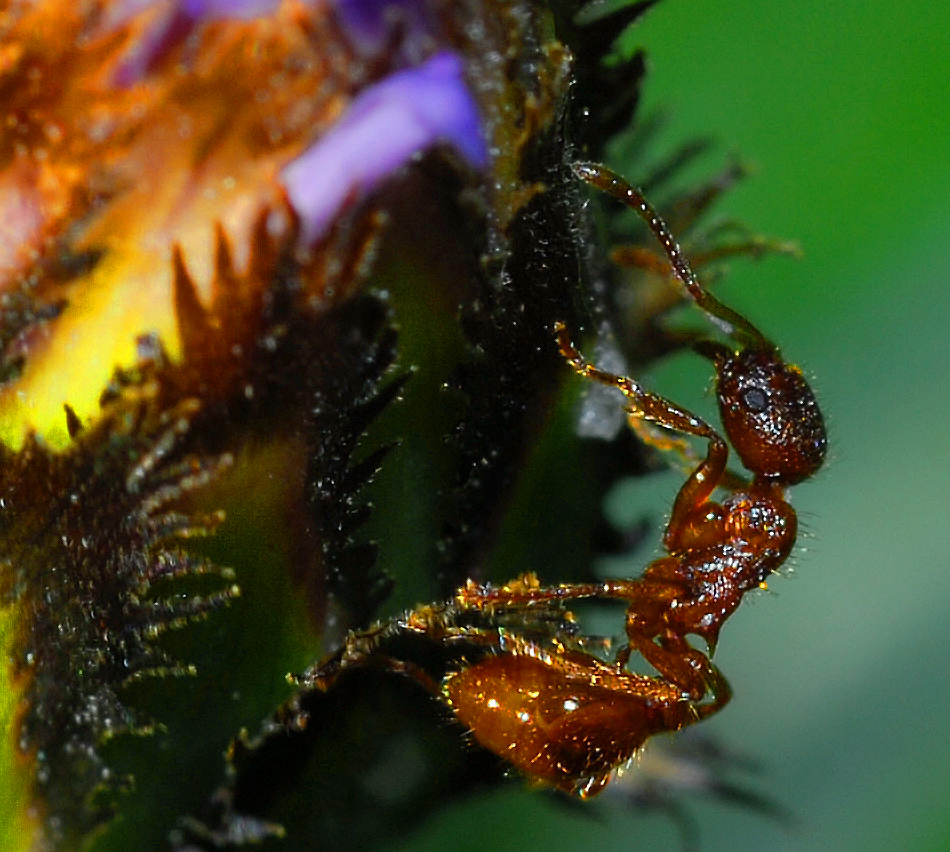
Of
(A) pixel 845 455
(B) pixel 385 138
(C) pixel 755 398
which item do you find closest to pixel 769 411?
(C) pixel 755 398

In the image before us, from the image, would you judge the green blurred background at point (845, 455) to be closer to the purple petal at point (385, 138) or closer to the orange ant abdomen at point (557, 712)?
the orange ant abdomen at point (557, 712)

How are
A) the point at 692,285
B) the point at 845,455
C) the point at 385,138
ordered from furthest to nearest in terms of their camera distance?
the point at 845,455 < the point at 692,285 < the point at 385,138

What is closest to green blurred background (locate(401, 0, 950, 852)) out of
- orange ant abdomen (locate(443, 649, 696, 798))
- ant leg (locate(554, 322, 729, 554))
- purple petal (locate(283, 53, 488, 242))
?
ant leg (locate(554, 322, 729, 554))

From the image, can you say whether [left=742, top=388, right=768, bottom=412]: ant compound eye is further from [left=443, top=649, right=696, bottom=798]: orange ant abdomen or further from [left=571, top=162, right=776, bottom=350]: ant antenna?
[left=443, top=649, right=696, bottom=798]: orange ant abdomen

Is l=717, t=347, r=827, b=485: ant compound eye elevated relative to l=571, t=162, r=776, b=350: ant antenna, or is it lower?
lower

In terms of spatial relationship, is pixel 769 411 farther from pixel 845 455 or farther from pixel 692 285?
pixel 845 455

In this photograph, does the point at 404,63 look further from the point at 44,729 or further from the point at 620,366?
the point at 44,729

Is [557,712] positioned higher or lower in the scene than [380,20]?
lower
